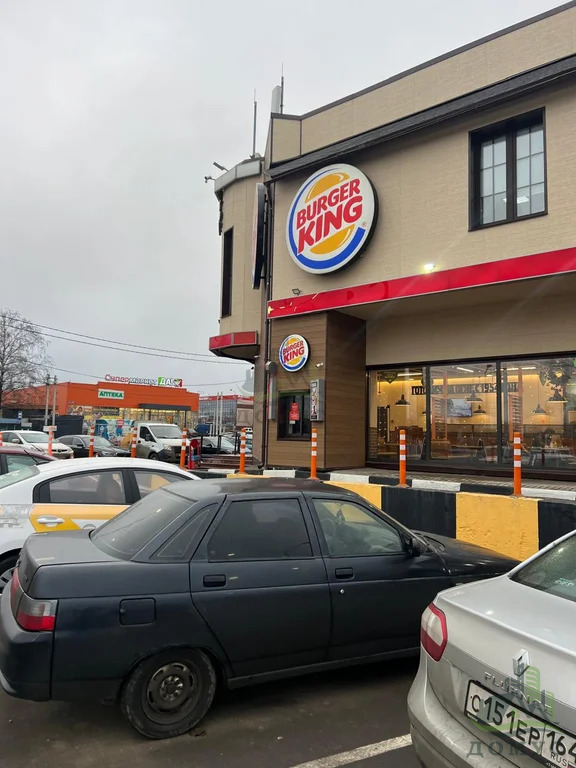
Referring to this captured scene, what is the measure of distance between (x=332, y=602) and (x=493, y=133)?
31.7 ft

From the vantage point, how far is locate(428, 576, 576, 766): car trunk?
6.41 ft

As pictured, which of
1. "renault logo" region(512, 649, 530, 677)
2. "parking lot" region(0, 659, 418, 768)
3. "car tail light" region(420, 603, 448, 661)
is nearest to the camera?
"renault logo" region(512, 649, 530, 677)

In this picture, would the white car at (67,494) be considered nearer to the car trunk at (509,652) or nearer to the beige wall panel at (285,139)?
the car trunk at (509,652)

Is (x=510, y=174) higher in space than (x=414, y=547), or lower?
higher

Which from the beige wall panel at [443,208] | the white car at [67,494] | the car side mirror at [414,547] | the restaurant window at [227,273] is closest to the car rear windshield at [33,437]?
the restaurant window at [227,273]

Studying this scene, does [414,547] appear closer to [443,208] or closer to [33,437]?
[443,208]

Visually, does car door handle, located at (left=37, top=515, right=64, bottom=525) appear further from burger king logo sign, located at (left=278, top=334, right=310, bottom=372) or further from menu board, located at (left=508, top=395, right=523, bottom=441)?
menu board, located at (left=508, top=395, right=523, bottom=441)

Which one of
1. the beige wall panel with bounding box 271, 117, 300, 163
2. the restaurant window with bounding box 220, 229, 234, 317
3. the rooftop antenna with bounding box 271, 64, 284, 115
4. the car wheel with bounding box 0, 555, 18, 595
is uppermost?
the rooftop antenna with bounding box 271, 64, 284, 115

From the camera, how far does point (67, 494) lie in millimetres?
5613

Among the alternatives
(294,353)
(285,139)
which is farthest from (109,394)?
(294,353)

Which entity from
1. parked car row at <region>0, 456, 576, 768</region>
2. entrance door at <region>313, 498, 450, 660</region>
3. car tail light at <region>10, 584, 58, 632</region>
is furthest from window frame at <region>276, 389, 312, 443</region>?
car tail light at <region>10, 584, 58, 632</region>

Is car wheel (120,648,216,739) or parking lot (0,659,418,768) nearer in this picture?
parking lot (0,659,418,768)

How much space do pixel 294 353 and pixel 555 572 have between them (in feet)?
31.6

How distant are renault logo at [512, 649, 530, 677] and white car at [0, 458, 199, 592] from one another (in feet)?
12.3
